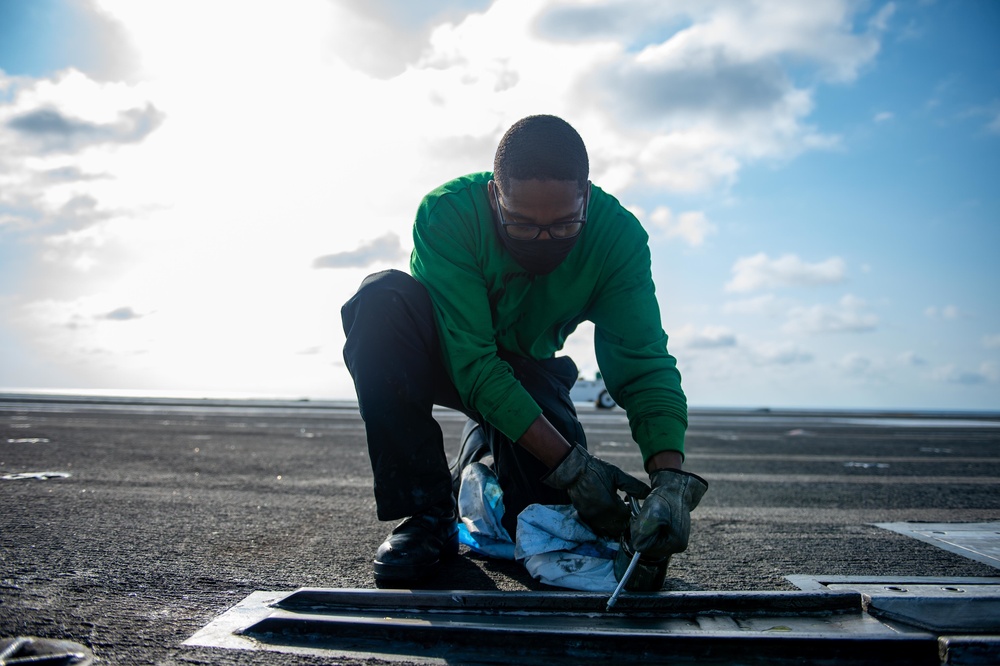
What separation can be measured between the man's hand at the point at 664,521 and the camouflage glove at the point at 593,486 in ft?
0.37

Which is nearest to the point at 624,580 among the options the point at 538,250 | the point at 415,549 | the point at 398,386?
the point at 415,549

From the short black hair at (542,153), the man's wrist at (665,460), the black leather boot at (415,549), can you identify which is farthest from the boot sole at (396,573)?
the short black hair at (542,153)

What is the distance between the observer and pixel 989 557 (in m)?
2.45

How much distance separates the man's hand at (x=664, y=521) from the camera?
1.89 meters

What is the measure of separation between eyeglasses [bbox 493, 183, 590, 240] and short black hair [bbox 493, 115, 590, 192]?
0.12 metres

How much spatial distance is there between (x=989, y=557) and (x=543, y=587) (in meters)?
1.62

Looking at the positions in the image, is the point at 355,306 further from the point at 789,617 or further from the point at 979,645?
the point at 979,645

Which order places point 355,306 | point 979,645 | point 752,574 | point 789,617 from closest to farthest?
point 979,645 → point 789,617 → point 752,574 → point 355,306

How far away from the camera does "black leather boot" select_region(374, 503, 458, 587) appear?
2023 mm

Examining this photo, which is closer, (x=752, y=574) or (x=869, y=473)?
(x=752, y=574)

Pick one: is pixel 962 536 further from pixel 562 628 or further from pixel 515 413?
pixel 562 628

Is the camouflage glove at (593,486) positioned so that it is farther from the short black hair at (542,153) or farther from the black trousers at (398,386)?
the short black hair at (542,153)

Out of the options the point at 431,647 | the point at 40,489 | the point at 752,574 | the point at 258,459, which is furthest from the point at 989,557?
the point at 258,459

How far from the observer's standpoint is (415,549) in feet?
6.85
